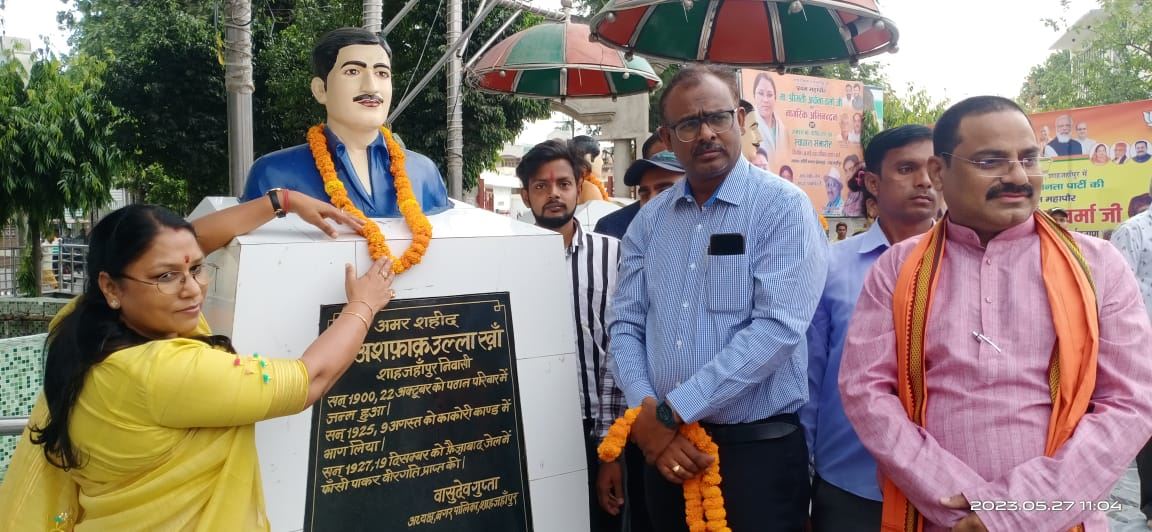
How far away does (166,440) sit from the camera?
1.71 m

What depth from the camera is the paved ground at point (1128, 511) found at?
14.1 ft

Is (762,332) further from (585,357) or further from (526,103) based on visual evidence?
(526,103)

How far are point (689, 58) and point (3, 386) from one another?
3265mm

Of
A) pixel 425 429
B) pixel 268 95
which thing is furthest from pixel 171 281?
Answer: pixel 268 95

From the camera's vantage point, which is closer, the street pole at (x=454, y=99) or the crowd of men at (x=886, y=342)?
the crowd of men at (x=886, y=342)

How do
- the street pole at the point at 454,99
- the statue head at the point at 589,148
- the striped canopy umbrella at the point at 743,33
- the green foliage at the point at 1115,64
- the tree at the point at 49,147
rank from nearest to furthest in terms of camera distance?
the striped canopy umbrella at the point at 743,33, the statue head at the point at 589,148, the street pole at the point at 454,99, the tree at the point at 49,147, the green foliage at the point at 1115,64

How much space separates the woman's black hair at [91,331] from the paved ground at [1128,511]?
15.7 feet

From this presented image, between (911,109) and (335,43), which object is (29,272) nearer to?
(335,43)

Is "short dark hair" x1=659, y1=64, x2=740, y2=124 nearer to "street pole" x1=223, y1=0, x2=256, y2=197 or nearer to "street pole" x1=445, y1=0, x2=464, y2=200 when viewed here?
"street pole" x1=223, y1=0, x2=256, y2=197

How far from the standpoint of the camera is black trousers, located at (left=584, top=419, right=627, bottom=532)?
295cm

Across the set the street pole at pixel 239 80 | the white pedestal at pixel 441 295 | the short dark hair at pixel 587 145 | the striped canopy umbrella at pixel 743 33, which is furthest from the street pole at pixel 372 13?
the white pedestal at pixel 441 295

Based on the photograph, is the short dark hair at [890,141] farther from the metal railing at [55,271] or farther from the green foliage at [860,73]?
the green foliage at [860,73]

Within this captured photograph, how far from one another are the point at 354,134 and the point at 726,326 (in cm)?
146

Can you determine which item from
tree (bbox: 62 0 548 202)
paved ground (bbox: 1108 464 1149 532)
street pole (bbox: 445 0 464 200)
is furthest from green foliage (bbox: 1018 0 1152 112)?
paved ground (bbox: 1108 464 1149 532)
